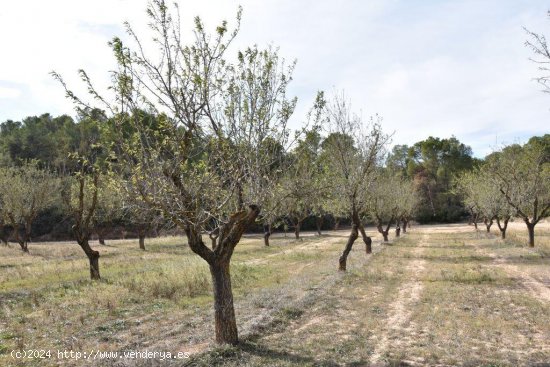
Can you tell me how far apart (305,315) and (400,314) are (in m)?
3.00

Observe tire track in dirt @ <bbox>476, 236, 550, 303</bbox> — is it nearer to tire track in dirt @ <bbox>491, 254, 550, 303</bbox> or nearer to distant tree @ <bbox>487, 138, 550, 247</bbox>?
tire track in dirt @ <bbox>491, 254, 550, 303</bbox>

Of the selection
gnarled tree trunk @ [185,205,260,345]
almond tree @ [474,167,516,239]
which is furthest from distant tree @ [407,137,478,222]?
gnarled tree trunk @ [185,205,260,345]

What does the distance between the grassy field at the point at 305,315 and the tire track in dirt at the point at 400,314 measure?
0.10 ft

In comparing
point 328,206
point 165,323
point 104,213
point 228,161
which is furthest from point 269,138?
point 104,213

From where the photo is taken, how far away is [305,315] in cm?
1374

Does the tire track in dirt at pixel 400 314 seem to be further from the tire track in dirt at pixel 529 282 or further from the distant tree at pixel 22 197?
the distant tree at pixel 22 197

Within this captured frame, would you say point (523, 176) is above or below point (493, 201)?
above

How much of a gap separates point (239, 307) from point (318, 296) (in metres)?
3.32

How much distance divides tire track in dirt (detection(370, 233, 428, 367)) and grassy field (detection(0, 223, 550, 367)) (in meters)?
0.03

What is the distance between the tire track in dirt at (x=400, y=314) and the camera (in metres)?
10.1

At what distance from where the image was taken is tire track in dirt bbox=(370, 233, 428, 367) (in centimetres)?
1011

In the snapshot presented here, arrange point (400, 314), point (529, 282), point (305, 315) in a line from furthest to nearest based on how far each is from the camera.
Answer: point (529, 282), point (305, 315), point (400, 314)

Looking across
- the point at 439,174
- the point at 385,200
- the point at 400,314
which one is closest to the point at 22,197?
the point at 385,200

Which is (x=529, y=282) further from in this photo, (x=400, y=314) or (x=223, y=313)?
(x=223, y=313)
